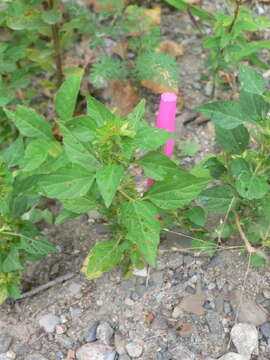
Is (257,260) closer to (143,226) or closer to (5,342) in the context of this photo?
(143,226)

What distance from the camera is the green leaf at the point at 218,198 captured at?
216cm

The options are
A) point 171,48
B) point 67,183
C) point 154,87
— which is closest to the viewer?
point 67,183

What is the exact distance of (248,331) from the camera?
2.07 metres

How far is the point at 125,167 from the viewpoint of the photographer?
183 cm

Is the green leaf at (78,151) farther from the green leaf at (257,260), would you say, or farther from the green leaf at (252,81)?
the green leaf at (257,260)

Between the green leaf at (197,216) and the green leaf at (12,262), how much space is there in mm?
832

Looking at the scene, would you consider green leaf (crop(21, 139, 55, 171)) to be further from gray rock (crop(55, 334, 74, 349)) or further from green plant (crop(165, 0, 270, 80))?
green plant (crop(165, 0, 270, 80))

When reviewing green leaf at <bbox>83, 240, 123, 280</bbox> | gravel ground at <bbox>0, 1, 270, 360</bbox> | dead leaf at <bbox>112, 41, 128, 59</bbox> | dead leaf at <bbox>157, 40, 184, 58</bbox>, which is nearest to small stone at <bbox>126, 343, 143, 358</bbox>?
gravel ground at <bbox>0, 1, 270, 360</bbox>

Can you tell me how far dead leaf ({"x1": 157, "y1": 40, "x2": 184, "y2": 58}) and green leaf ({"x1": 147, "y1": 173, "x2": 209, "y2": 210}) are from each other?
1.70 m

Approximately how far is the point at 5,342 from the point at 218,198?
48.1 inches

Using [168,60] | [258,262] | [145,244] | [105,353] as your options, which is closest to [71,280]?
[105,353]

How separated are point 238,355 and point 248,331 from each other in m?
0.12

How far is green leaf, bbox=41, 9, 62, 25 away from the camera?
2707mm

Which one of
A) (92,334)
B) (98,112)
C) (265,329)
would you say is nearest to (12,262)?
(92,334)
